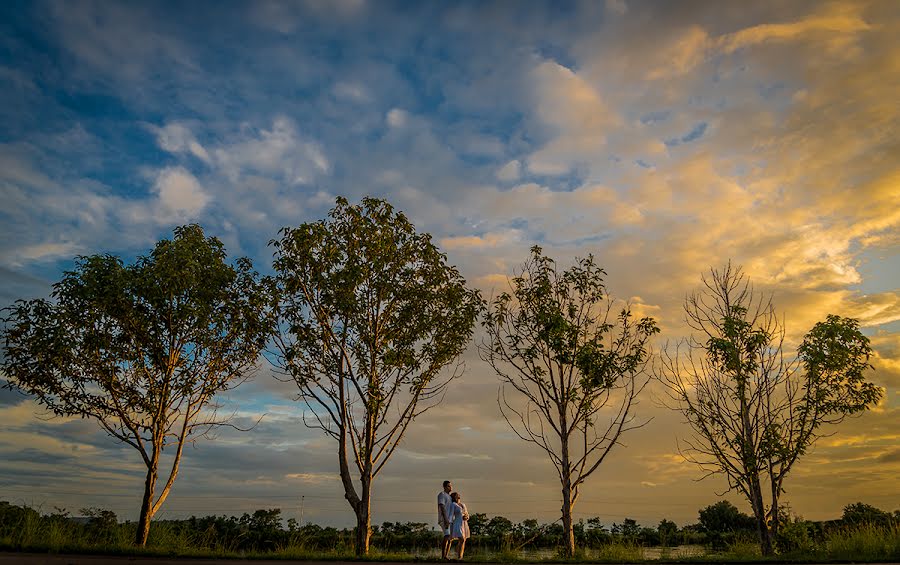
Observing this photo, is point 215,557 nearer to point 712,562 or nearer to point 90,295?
point 90,295

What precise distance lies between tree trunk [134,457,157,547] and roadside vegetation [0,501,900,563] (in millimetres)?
292

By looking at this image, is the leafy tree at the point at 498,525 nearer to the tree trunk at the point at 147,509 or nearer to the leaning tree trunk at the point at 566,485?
the leaning tree trunk at the point at 566,485

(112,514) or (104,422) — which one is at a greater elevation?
(104,422)

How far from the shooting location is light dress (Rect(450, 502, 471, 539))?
59.4 feet

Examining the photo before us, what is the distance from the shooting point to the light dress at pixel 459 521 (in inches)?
712

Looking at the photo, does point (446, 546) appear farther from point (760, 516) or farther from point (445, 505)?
point (760, 516)

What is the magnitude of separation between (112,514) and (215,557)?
6377 millimetres

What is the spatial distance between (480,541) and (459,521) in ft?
19.2

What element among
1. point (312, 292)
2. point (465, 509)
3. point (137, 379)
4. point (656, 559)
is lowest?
point (656, 559)

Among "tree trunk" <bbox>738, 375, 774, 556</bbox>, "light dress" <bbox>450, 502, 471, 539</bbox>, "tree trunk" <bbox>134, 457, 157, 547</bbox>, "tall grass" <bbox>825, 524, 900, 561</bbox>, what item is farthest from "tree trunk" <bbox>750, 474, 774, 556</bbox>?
"tree trunk" <bbox>134, 457, 157, 547</bbox>

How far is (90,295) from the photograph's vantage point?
18.9 m

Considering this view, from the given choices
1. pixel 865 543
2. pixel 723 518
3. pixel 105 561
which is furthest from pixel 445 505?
pixel 723 518

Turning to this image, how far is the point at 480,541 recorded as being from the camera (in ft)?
76.4

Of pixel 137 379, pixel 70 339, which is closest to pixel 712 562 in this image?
pixel 137 379
